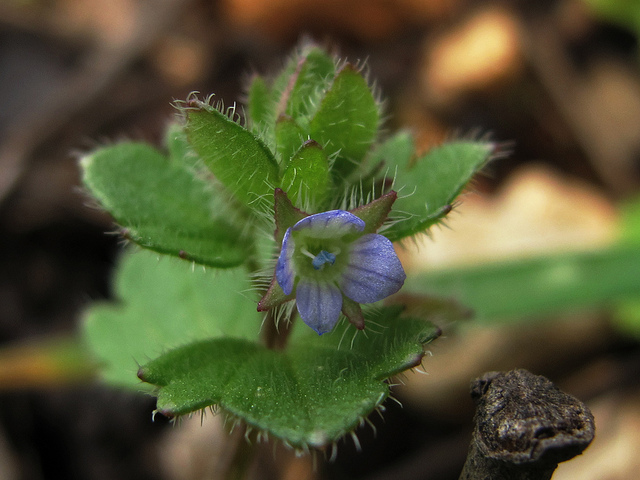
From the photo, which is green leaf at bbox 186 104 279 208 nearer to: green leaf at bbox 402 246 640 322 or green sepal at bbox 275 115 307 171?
green sepal at bbox 275 115 307 171

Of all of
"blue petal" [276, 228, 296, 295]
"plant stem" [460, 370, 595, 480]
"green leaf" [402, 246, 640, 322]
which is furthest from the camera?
"green leaf" [402, 246, 640, 322]

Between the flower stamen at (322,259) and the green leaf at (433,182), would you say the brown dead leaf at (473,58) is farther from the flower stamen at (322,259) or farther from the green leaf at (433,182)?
the flower stamen at (322,259)

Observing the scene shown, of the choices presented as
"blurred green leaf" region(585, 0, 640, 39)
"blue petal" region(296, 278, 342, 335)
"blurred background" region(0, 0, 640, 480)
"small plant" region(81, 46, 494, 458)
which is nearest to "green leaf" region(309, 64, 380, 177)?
"small plant" region(81, 46, 494, 458)

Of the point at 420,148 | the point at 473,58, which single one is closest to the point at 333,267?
the point at 420,148

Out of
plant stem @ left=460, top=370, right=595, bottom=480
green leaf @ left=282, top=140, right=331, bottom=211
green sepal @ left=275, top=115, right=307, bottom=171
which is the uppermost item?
green sepal @ left=275, top=115, right=307, bottom=171

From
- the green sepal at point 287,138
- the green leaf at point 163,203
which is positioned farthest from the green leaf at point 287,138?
the green leaf at point 163,203

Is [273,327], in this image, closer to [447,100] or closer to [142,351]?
[142,351]

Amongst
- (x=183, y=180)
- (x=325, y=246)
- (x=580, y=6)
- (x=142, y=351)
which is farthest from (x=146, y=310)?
(x=580, y=6)

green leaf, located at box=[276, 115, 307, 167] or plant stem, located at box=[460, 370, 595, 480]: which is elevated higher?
green leaf, located at box=[276, 115, 307, 167]
